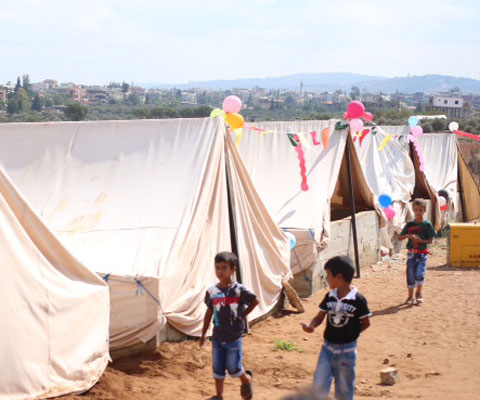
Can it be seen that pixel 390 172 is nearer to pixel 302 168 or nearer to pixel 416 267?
pixel 302 168

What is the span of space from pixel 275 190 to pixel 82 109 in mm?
40918

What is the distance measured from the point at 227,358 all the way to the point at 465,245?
27.8ft

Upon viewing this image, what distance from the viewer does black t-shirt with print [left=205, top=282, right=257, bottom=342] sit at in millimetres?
5254

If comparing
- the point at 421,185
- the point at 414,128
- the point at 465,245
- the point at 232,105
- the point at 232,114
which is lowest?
the point at 465,245

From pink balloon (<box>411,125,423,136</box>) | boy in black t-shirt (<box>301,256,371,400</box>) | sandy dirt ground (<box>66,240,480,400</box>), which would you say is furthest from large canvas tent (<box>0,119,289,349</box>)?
pink balloon (<box>411,125,423,136</box>)

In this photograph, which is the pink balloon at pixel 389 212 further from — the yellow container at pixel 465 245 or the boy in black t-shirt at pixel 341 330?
the boy in black t-shirt at pixel 341 330

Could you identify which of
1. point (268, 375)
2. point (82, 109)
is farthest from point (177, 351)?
point (82, 109)

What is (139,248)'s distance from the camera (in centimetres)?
723

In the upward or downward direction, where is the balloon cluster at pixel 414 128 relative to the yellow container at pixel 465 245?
upward

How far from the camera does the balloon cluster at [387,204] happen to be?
1420 cm

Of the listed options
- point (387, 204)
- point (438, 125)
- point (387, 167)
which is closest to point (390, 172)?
point (387, 167)

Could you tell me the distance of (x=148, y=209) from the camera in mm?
7703

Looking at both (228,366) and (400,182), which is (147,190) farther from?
(400,182)

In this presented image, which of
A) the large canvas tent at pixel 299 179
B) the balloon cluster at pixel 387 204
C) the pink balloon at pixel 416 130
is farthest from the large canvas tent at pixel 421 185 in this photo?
the large canvas tent at pixel 299 179
